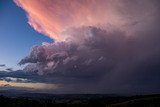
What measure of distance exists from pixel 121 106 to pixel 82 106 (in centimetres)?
2715

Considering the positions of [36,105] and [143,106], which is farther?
[143,106]

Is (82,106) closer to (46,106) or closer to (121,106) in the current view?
(121,106)

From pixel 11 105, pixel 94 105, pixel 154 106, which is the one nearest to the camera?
pixel 11 105

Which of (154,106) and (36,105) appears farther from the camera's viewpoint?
(154,106)

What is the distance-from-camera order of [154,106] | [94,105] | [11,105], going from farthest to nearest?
1. [94,105]
2. [154,106]
3. [11,105]

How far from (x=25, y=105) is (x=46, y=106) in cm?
1215

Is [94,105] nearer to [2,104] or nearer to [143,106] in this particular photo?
[143,106]

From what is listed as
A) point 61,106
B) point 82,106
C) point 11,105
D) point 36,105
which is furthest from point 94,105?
point 11,105

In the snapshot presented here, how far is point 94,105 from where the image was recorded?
189625mm

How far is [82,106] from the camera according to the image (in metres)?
197

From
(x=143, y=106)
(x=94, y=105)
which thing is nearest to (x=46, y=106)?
(x=94, y=105)

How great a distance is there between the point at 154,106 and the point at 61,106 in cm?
5838

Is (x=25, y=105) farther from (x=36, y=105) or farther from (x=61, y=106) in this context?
(x=61, y=106)

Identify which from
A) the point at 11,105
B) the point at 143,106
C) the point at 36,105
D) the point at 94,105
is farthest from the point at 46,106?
the point at 143,106
